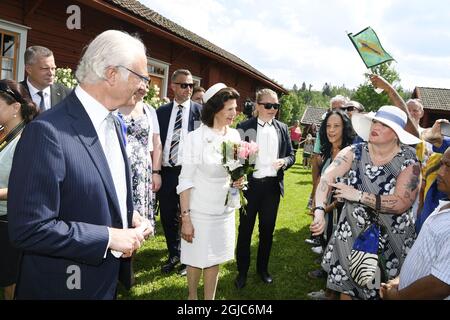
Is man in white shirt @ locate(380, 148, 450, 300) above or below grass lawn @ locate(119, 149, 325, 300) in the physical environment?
above

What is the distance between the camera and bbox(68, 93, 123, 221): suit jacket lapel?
1732mm

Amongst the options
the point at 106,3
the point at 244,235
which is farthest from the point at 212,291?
the point at 106,3

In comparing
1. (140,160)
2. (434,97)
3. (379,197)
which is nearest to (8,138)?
(140,160)

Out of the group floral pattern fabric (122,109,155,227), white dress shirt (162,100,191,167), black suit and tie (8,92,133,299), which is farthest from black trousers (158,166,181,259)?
black suit and tie (8,92,133,299)

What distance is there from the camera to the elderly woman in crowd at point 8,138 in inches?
117

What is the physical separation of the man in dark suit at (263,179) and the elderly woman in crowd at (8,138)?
8.55ft

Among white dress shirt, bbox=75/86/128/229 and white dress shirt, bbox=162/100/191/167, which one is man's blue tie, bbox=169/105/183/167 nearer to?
white dress shirt, bbox=162/100/191/167

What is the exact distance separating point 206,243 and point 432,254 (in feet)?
7.15

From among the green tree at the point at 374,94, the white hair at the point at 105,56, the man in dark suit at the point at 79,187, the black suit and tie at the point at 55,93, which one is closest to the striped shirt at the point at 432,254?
the man in dark suit at the point at 79,187

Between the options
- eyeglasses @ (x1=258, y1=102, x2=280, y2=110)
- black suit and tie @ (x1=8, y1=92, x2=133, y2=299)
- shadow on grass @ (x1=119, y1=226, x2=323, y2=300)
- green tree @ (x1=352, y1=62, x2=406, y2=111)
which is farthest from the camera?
green tree @ (x1=352, y1=62, x2=406, y2=111)

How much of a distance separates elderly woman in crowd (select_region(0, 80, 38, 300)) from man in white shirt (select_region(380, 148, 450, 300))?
10.3 ft

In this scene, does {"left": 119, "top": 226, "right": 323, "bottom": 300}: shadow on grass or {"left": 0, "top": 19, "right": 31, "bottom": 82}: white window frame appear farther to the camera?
{"left": 0, "top": 19, "right": 31, "bottom": 82}: white window frame
